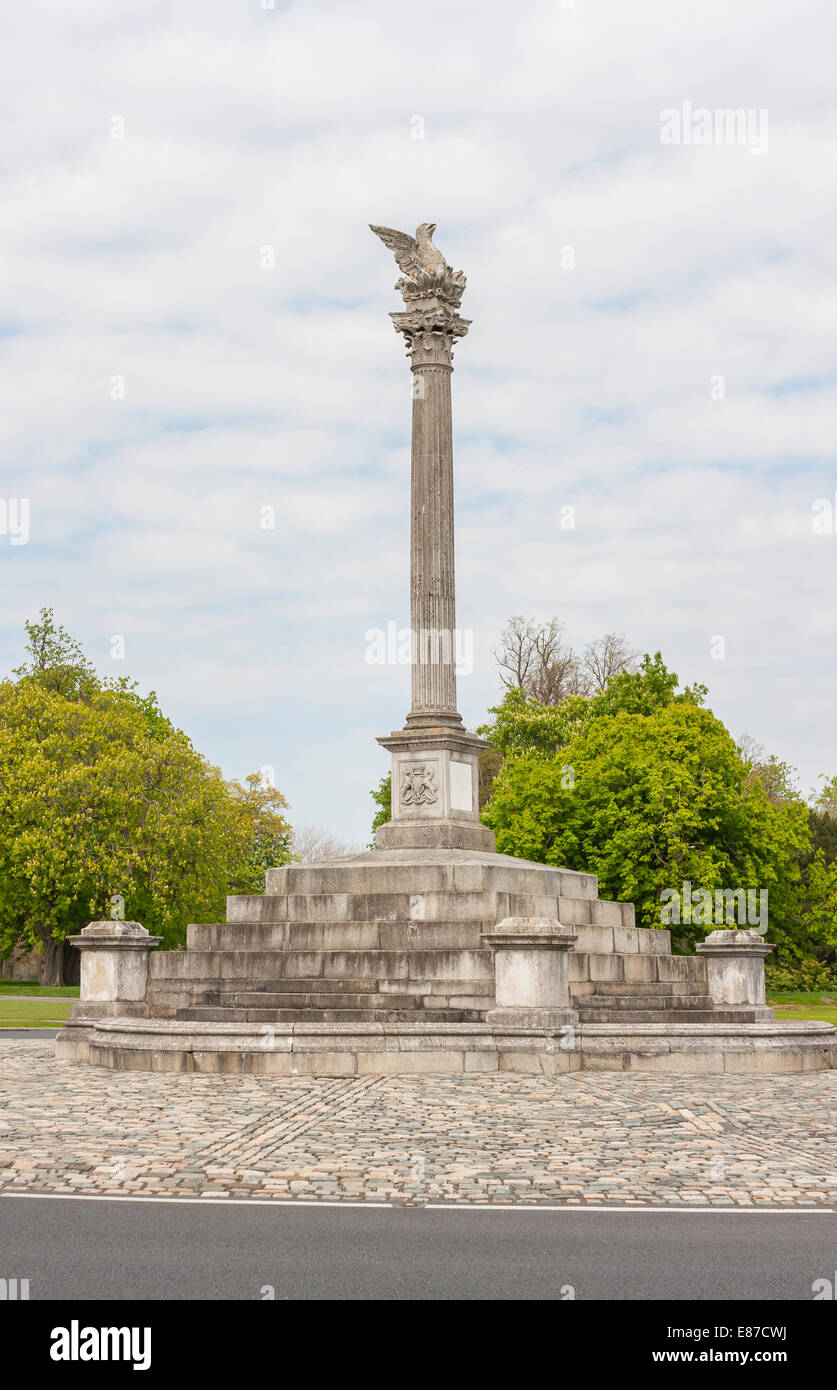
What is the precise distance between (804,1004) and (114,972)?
32753 millimetres

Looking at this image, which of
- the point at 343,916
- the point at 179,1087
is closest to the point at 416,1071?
the point at 179,1087

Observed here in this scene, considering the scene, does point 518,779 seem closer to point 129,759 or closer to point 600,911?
point 129,759

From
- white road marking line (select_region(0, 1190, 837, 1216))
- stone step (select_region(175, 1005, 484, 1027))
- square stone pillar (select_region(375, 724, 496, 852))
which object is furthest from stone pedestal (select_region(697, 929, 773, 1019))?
white road marking line (select_region(0, 1190, 837, 1216))

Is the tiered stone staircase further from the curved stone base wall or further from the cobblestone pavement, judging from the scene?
the cobblestone pavement

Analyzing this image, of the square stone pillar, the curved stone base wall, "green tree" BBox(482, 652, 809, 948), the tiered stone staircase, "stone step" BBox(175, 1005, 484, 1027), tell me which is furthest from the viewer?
"green tree" BBox(482, 652, 809, 948)

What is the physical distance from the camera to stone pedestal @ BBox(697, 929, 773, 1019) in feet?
73.2

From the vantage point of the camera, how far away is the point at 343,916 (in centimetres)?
2242

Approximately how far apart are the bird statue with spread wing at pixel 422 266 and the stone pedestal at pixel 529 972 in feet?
46.5

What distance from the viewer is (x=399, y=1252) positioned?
7645 millimetres

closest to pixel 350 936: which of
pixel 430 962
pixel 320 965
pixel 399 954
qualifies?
pixel 320 965

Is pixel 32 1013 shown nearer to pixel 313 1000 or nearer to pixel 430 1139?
pixel 313 1000

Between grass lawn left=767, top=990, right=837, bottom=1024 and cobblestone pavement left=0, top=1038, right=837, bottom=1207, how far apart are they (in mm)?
22052

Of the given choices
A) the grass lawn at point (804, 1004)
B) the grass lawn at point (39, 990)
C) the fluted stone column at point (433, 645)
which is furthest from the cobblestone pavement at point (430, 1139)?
the grass lawn at point (39, 990)

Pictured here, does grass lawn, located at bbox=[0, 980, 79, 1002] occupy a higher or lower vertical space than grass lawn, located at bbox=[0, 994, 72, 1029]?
lower
